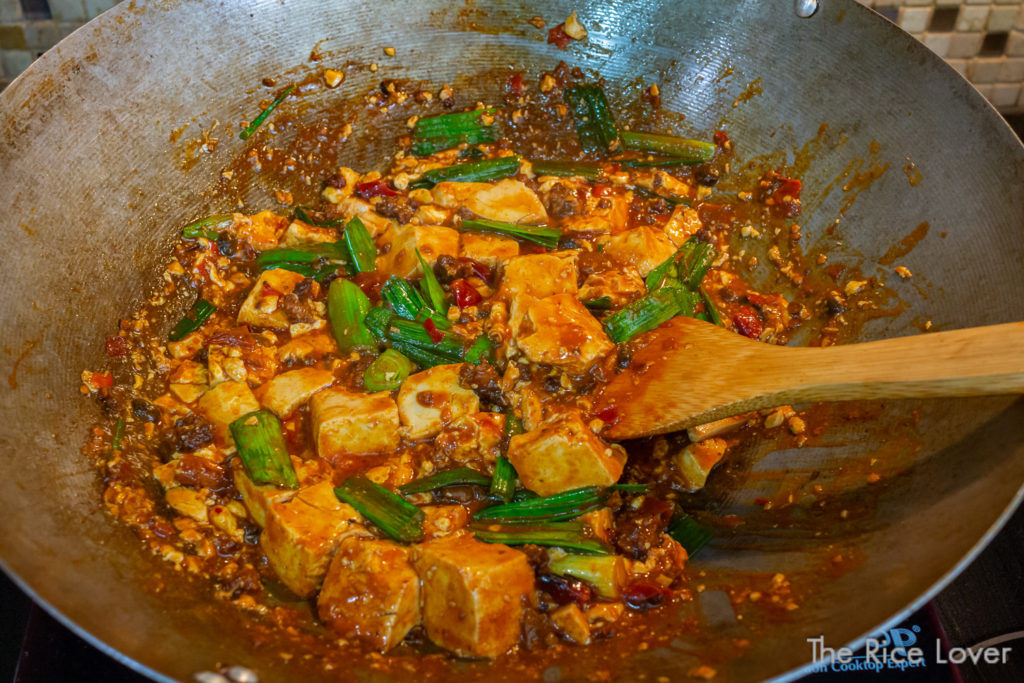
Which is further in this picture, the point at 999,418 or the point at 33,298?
the point at 33,298

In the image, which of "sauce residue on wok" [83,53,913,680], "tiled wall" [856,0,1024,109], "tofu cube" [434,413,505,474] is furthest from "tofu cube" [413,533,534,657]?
"tiled wall" [856,0,1024,109]

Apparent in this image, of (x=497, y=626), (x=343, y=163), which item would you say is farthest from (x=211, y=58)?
(x=497, y=626)

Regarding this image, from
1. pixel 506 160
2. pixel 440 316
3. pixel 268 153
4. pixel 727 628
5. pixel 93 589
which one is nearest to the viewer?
pixel 93 589

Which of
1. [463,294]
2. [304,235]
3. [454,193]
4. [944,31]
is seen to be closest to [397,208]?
[454,193]

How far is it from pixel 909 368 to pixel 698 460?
0.69 m

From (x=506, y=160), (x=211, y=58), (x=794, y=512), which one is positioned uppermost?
(x=211, y=58)

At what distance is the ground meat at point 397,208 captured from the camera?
8.58ft

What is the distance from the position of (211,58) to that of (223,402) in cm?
116

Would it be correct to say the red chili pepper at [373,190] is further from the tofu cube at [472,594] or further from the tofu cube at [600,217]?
the tofu cube at [472,594]

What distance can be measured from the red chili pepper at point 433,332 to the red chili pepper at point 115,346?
90 centimetres

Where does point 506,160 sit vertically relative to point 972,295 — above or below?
above

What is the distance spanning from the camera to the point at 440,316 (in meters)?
2.38

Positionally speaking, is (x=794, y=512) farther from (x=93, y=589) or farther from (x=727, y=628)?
(x=93, y=589)

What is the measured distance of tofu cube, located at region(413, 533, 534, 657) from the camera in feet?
5.57
